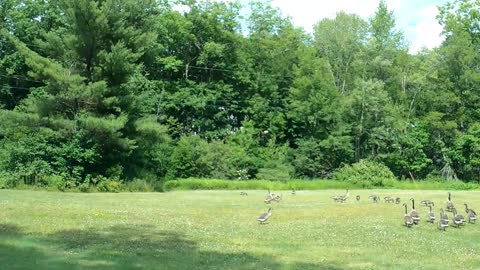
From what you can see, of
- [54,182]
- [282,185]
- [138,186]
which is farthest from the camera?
[282,185]

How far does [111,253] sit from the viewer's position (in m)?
12.5

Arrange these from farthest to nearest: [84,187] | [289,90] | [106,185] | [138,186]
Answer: [289,90], [138,186], [106,185], [84,187]

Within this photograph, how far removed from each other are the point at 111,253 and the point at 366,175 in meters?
48.8

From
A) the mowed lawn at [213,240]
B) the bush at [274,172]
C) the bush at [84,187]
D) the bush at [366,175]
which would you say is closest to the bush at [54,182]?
the bush at [84,187]

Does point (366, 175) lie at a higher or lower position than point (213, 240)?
lower

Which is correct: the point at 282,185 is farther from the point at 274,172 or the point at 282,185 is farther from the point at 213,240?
the point at 213,240

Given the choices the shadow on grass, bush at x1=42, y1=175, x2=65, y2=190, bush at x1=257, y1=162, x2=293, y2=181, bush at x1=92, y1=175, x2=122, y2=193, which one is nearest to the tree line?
bush at x1=257, y1=162, x2=293, y2=181

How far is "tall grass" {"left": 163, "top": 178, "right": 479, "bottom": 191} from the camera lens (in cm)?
4700

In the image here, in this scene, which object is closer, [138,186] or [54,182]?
[54,182]

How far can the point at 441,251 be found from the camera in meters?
15.4

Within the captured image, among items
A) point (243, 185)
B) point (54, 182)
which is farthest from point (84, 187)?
point (243, 185)

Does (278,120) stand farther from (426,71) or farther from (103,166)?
(103,166)

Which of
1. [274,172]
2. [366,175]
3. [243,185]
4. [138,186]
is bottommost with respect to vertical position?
[243,185]

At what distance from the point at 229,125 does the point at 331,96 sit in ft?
44.8
